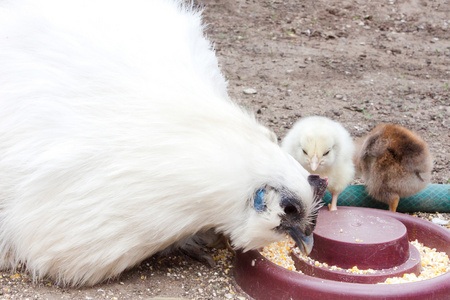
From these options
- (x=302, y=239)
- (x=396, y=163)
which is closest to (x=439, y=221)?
(x=396, y=163)

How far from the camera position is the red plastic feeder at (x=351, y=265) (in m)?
2.53

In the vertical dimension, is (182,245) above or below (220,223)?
below

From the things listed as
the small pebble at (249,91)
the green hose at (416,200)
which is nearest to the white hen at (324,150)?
the green hose at (416,200)

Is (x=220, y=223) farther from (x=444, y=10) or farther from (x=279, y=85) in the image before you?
(x=444, y=10)

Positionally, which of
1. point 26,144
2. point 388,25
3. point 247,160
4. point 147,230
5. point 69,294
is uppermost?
point 388,25

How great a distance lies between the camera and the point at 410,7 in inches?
325

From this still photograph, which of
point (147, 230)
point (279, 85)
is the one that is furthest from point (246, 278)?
point (279, 85)

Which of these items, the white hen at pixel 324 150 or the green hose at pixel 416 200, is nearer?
the white hen at pixel 324 150

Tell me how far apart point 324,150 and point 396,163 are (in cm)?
48

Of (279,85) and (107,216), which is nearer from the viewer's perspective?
(107,216)

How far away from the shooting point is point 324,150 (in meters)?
3.44

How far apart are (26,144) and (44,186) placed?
0.21 meters

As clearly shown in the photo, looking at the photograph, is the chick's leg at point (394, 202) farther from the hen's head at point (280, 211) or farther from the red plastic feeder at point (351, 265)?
the hen's head at point (280, 211)

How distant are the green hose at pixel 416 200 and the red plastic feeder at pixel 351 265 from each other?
63 cm
